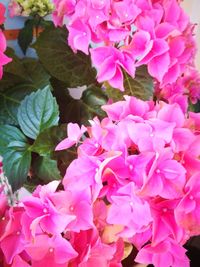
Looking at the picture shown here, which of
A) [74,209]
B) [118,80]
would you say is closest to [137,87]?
[118,80]

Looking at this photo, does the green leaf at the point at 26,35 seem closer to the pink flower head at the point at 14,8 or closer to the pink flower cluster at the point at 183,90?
the pink flower head at the point at 14,8

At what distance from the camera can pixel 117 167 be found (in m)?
0.37


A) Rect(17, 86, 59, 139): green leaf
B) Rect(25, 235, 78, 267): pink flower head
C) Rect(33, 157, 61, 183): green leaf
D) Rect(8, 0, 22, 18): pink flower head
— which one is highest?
Rect(8, 0, 22, 18): pink flower head

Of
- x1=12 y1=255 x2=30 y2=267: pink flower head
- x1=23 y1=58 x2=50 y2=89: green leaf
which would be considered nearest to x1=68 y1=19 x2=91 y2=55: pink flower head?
x1=23 y1=58 x2=50 y2=89: green leaf

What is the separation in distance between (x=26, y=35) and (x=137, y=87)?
0.86ft

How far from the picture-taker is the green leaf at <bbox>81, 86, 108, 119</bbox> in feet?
2.17

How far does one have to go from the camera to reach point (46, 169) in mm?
577

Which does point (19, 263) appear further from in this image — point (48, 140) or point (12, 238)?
point (48, 140)

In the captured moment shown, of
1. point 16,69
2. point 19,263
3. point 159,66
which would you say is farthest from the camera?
point 16,69

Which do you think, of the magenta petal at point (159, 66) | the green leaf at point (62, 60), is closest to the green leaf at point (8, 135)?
the green leaf at point (62, 60)

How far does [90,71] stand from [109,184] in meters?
0.32

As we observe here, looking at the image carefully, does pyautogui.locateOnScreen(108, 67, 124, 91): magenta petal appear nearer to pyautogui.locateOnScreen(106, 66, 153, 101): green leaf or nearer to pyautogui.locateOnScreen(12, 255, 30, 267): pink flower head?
pyautogui.locateOnScreen(106, 66, 153, 101): green leaf

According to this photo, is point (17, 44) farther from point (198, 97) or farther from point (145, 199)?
point (145, 199)

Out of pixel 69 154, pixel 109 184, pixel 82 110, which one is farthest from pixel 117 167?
pixel 82 110
